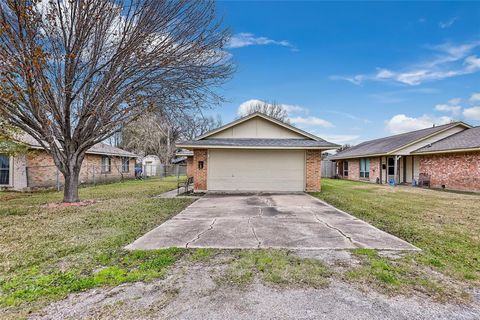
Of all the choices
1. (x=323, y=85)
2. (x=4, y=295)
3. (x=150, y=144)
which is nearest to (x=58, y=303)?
(x=4, y=295)

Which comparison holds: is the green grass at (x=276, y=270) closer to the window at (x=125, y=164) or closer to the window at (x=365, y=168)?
the window at (x=365, y=168)

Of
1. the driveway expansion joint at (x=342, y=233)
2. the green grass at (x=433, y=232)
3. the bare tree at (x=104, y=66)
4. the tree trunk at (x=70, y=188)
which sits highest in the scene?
the bare tree at (x=104, y=66)

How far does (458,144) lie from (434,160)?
5.81 ft

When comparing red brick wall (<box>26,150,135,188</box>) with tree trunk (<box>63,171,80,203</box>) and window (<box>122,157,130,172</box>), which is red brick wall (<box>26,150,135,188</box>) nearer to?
window (<box>122,157,130,172</box>)

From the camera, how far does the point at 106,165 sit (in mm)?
21609

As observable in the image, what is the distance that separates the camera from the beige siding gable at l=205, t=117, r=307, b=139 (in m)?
13.8

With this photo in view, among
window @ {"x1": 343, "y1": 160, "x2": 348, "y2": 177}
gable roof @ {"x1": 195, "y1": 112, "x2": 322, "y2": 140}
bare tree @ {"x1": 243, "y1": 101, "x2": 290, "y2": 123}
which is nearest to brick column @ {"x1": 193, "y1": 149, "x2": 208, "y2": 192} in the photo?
gable roof @ {"x1": 195, "y1": 112, "x2": 322, "y2": 140}

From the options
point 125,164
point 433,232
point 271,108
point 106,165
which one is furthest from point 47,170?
point 271,108

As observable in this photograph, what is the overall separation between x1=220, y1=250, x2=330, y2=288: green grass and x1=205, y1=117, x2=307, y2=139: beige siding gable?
9.93 metres

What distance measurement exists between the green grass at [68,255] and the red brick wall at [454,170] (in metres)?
15.9

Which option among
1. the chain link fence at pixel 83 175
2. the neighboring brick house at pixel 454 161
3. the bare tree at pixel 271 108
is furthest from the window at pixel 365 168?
the bare tree at pixel 271 108

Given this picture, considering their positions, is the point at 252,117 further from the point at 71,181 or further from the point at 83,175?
the point at 83,175

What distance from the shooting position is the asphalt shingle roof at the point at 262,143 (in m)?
12.4

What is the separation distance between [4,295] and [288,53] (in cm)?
1544
